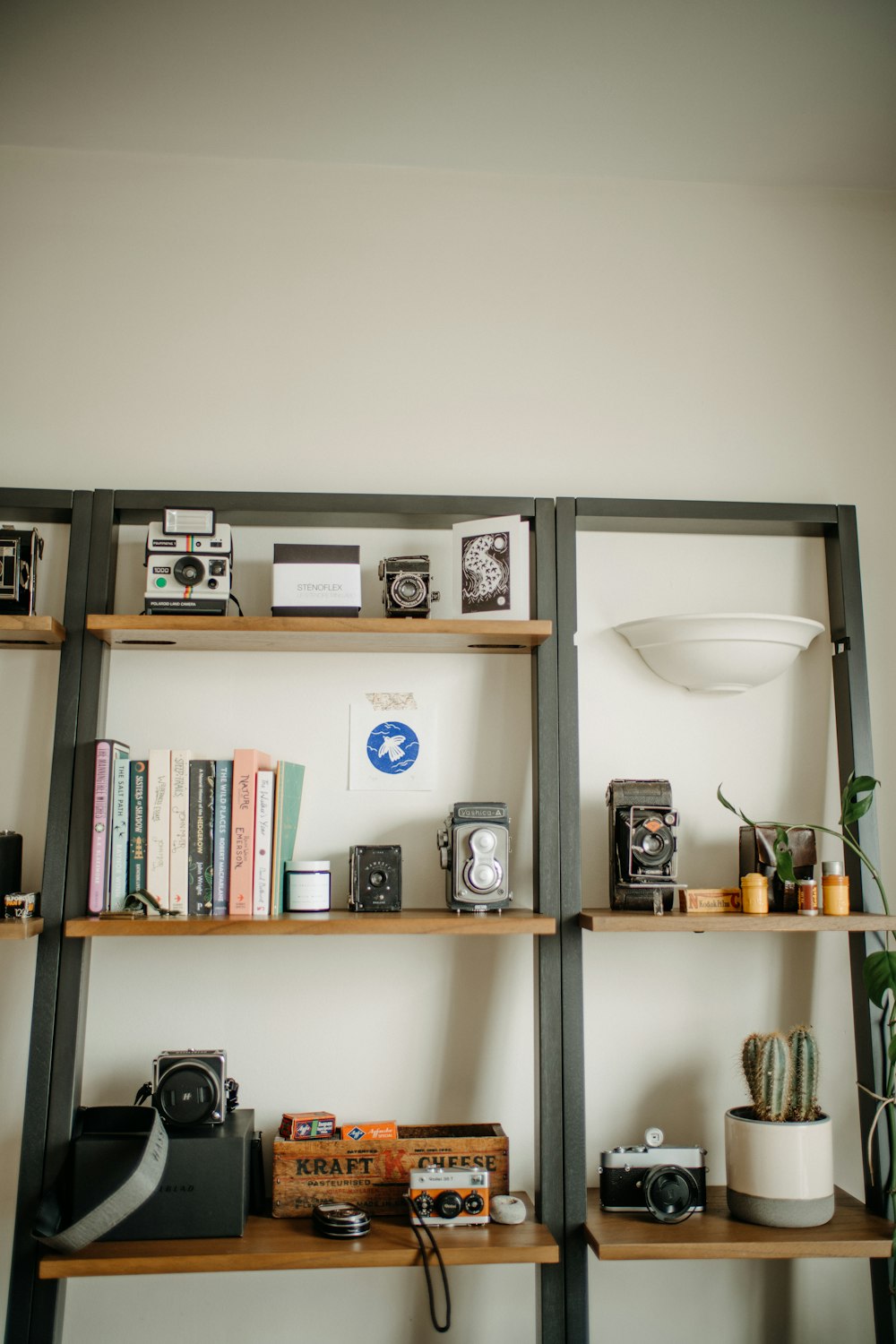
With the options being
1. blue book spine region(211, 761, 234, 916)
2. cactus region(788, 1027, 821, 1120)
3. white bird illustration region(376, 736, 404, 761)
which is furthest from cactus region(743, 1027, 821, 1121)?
blue book spine region(211, 761, 234, 916)

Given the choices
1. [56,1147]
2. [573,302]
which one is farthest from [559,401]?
[56,1147]

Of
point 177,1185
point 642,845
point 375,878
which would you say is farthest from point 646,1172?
point 177,1185

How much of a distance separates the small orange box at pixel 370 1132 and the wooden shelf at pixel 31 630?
3.53 ft

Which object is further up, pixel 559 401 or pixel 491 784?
pixel 559 401

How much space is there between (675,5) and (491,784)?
153 centimetres

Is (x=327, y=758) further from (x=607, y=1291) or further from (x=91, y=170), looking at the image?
(x=91, y=170)

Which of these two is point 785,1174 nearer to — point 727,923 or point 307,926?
point 727,923

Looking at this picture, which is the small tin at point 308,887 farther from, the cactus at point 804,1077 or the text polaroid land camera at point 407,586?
the cactus at point 804,1077

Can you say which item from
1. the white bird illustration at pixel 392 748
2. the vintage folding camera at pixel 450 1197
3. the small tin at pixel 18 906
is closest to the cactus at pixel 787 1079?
the vintage folding camera at pixel 450 1197

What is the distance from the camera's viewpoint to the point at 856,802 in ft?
6.36

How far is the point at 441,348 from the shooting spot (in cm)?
224

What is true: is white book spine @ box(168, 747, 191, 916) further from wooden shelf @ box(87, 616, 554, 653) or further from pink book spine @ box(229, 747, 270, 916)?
wooden shelf @ box(87, 616, 554, 653)

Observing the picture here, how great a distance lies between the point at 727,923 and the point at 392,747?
75 cm

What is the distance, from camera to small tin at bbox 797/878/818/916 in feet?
6.16
